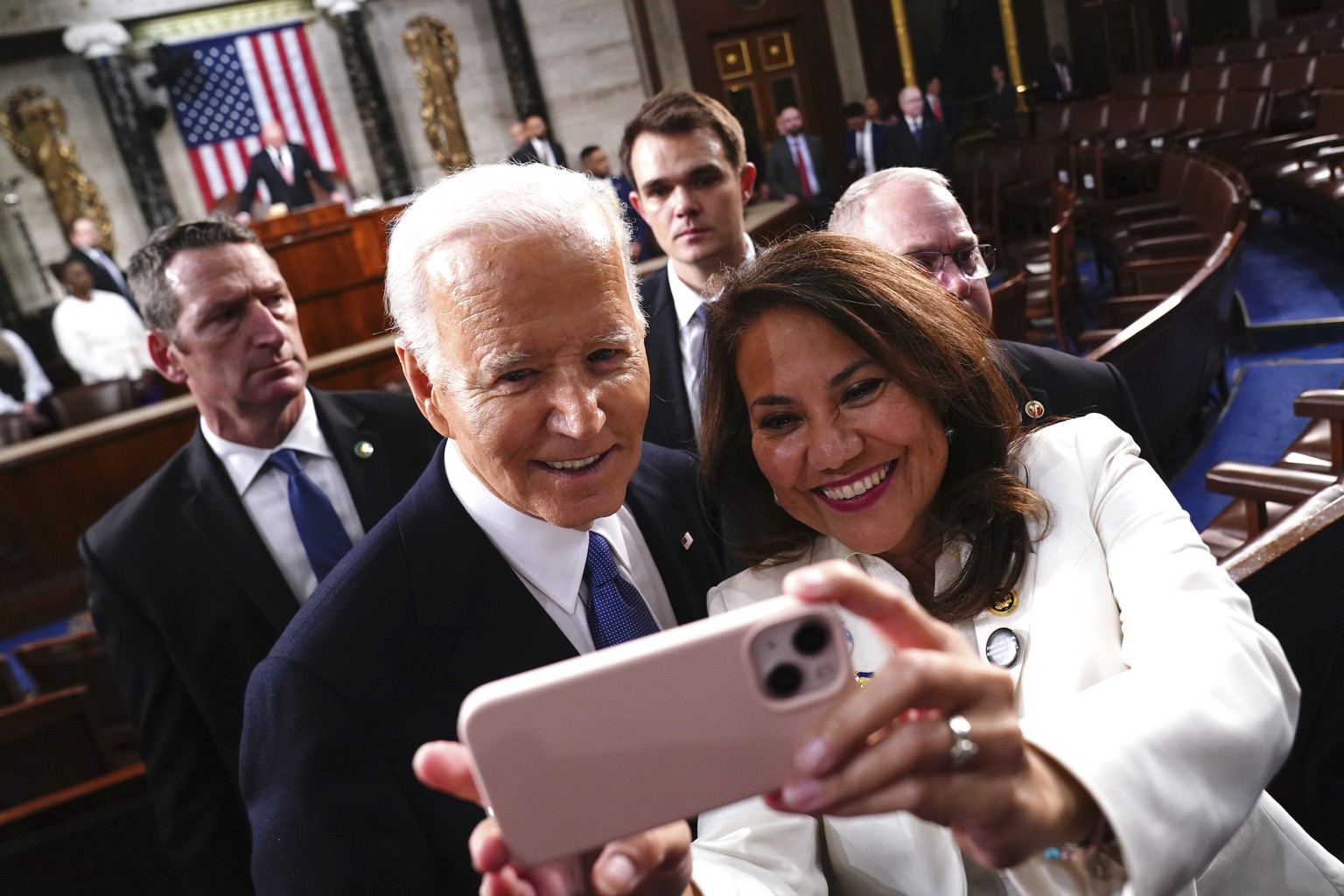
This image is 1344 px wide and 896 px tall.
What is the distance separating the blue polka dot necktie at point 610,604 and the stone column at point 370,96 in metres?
11.6

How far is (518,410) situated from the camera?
52.2 inches

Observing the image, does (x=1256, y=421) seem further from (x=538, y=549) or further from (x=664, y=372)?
(x=538, y=549)

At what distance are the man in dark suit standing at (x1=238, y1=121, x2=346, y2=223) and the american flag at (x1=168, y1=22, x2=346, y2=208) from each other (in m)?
1.09

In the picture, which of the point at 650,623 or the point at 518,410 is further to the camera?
the point at 650,623

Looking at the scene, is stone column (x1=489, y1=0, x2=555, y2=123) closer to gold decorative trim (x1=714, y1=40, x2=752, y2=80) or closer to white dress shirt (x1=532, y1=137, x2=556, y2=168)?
white dress shirt (x1=532, y1=137, x2=556, y2=168)

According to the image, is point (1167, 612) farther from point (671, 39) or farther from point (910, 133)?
point (671, 39)

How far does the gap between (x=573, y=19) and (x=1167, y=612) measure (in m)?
12.8

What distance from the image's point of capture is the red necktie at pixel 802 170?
10500mm

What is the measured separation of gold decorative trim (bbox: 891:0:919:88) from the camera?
1503cm

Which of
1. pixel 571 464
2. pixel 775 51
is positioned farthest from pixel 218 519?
pixel 775 51

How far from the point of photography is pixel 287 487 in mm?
2363

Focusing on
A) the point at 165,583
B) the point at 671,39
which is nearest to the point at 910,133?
the point at 671,39

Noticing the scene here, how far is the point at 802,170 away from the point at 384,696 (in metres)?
9.87

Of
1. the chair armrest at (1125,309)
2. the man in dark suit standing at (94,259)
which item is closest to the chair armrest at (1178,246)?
the chair armrest at (1125,309)
